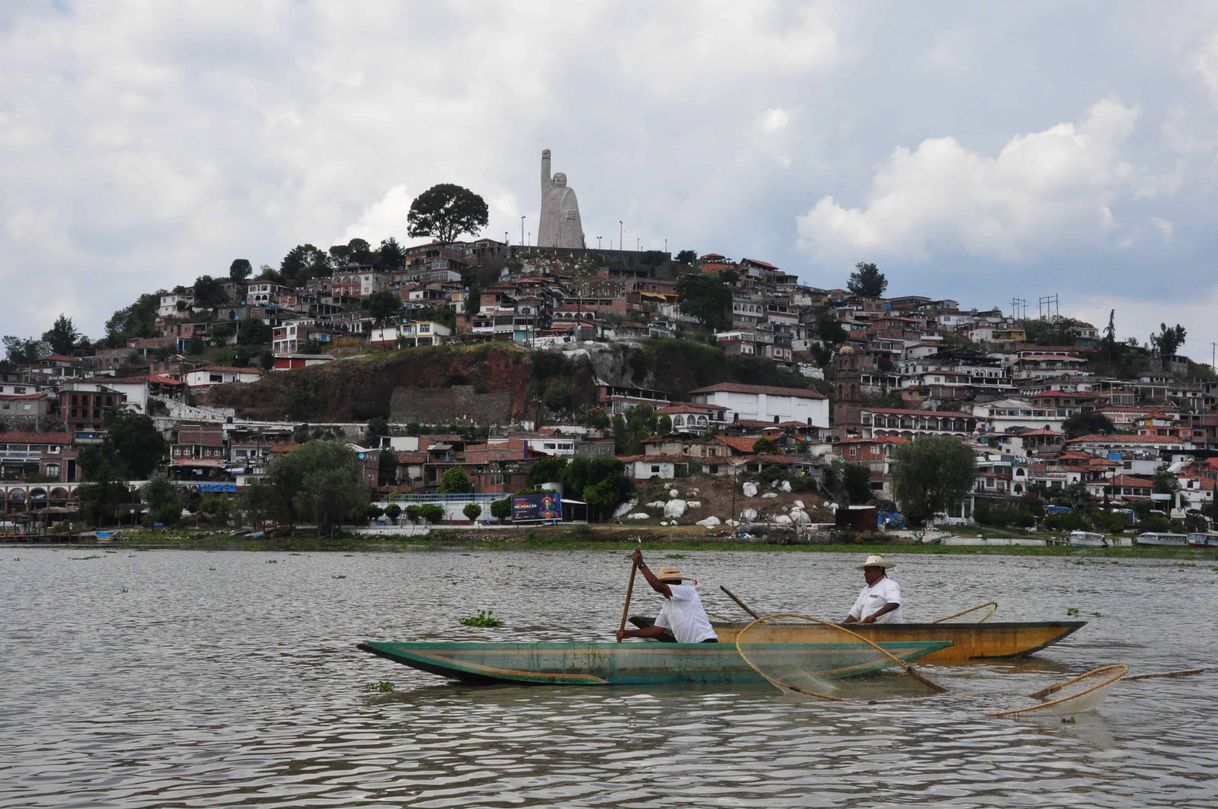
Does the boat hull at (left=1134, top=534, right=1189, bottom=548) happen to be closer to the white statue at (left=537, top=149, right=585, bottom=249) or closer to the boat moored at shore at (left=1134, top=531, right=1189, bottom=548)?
the boat moored at shore at (left=1134, top=531, right=1189, bottom=548)

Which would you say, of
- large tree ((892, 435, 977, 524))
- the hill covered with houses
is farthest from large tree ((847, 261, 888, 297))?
large tree ((892, 435, 977, 524))

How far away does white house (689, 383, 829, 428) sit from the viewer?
115 metres

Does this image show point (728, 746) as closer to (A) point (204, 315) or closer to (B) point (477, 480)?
(B) point (477, 480)

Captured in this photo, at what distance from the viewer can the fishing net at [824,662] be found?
17.8m

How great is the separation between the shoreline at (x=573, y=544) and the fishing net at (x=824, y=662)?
5291cm

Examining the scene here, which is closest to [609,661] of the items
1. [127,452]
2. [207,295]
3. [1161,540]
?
[1161,540]

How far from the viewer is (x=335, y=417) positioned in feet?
399

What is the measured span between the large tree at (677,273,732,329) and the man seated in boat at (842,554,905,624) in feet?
408

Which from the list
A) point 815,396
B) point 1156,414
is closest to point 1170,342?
point 1156,414

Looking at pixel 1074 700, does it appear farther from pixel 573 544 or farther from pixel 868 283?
pixel 868 283

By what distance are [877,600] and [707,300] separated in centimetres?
12551

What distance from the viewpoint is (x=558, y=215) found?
6501 inches

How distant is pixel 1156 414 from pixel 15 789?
130973mm

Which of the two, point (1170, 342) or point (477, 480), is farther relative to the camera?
point (1170, 342)
